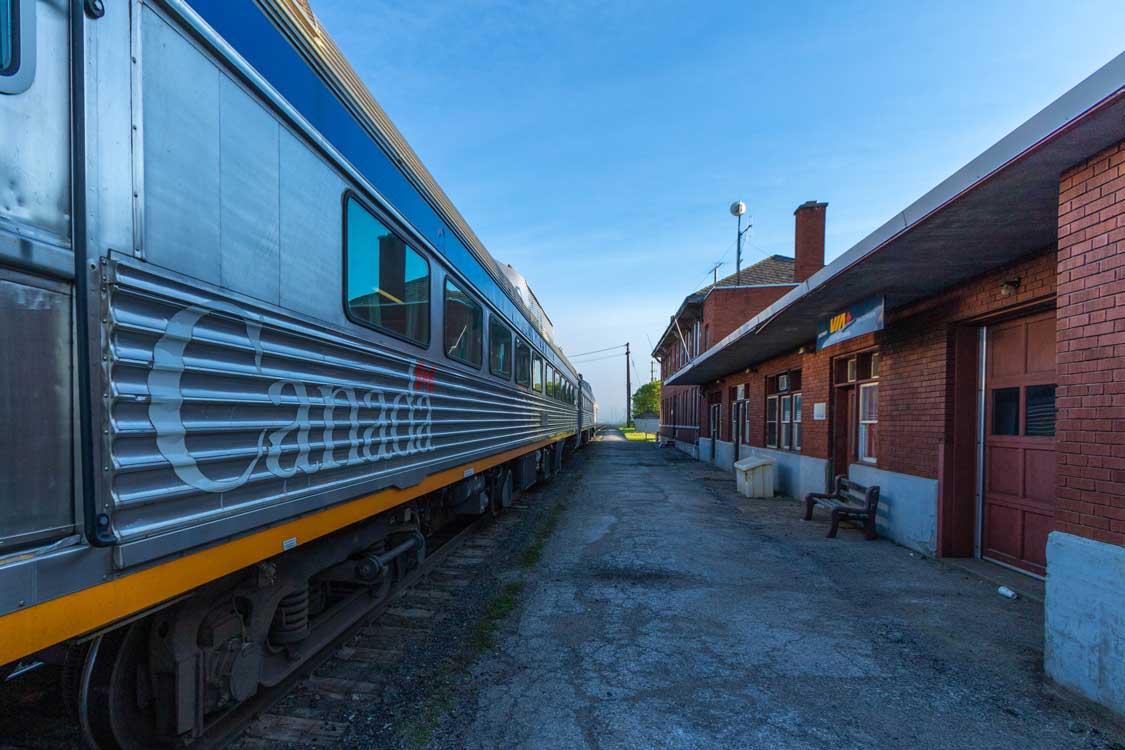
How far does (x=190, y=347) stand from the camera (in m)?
1.87

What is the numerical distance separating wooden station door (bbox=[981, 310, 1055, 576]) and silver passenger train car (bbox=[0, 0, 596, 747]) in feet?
17.2

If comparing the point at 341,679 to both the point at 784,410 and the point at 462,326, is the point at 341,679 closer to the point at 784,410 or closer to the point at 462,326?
the point at 462,326

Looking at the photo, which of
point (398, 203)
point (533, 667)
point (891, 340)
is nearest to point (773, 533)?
point (891, 340)

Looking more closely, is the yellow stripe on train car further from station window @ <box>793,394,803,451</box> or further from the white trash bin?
station window @ <box>793,394,803,451</box>

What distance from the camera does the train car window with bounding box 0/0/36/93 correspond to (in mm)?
1369

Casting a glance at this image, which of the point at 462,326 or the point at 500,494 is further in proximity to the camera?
the point at 500,494

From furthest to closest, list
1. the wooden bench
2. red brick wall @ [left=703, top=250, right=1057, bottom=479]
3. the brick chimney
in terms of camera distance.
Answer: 1. the brick chimney
2. the wooden bench
3. red brick wall @ [left=703, top=250, right=1057, bottom=479]

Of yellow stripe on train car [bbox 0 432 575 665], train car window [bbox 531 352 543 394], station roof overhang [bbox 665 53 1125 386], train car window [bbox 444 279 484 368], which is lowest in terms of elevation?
yellow stripe on train car [bbox 0 432 575 665]

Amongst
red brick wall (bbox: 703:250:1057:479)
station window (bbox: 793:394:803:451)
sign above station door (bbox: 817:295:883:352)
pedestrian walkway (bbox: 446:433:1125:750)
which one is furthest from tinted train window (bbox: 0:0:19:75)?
station window (bbox: 793:394:803:451)

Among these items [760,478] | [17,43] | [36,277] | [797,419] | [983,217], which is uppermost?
[983,217]

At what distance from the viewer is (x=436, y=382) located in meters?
4.28

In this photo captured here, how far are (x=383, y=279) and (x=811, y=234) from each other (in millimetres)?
15817

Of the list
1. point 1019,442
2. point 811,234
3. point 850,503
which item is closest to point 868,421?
point 850,503

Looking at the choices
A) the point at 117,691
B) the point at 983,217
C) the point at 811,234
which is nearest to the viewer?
the point at 117,691
